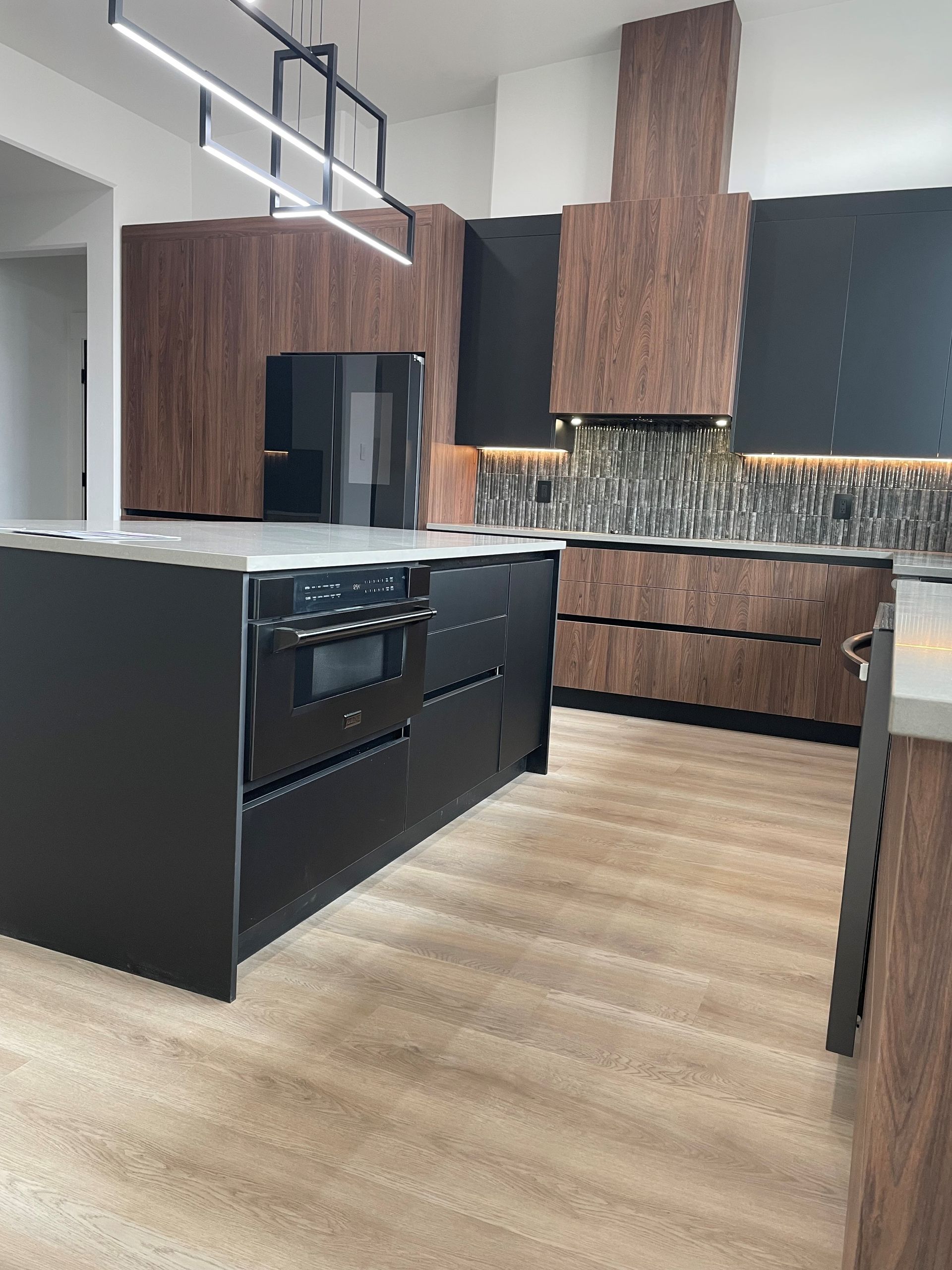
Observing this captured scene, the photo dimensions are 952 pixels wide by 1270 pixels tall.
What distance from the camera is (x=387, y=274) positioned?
4.77 metres

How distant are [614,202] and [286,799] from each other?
372cm

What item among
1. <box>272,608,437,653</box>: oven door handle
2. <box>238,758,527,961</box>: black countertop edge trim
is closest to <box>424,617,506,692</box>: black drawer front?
<box>272,608,437,653</box>: oven door handle

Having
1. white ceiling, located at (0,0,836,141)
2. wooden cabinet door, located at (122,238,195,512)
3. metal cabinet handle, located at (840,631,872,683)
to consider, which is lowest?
metal cabinet handle, located at (840,631,872,683)

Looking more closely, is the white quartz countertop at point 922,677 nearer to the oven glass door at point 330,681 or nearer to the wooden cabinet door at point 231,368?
the oven glass door at point 330,681

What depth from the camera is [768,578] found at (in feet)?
13.8

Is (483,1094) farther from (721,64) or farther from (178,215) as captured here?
(178,215)

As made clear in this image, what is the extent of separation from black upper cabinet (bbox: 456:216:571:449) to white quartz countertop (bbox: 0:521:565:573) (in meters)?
2.29

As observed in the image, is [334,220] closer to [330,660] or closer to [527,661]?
[527,661]

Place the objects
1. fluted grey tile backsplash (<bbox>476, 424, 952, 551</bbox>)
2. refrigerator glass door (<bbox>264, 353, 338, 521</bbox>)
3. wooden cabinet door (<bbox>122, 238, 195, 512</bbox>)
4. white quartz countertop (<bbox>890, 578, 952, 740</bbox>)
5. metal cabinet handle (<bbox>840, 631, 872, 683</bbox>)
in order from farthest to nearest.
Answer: wooden cabinet door (<bbox>122, 238, 195, 512</bbox>), refrigerator glass door (<bbox>264, 353, 338, 521</bbox>), fluted grey tile backsplash (<bbox>476, 424, 952, 551</bbox>), metal cabinet handle (<bbox>840, 631, 872, 683</bbox>), white quartz countertop (<bbox>890, 578, 952, 740</bbox>)

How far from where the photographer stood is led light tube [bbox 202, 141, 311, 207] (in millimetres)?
2592

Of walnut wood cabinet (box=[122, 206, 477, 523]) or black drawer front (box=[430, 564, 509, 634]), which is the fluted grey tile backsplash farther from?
black drawer front (box=[430, 564, 509, 634])

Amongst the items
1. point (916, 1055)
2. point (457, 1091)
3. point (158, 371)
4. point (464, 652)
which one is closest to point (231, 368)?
point (158, 371)

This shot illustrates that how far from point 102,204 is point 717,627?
4368mm

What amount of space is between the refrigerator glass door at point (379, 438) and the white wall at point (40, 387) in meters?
3.54
